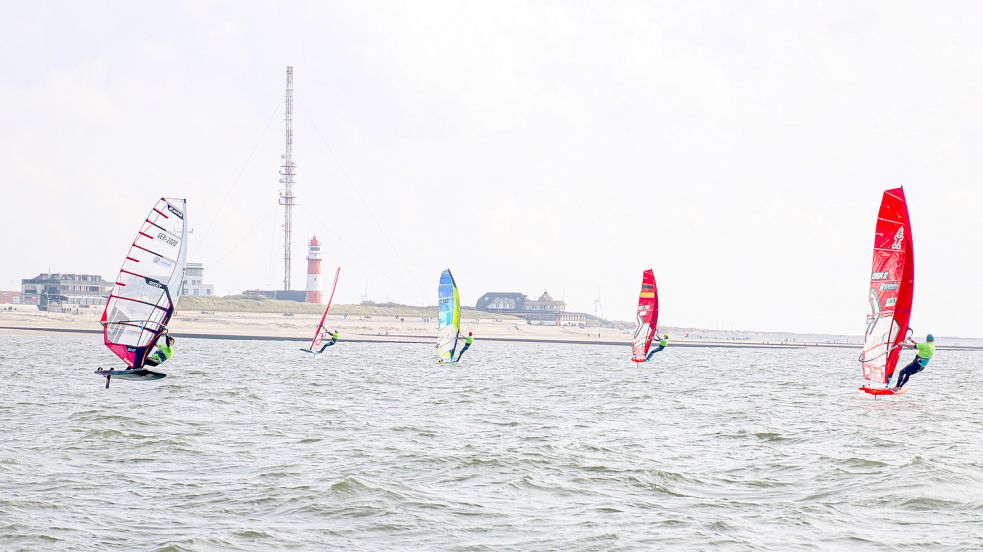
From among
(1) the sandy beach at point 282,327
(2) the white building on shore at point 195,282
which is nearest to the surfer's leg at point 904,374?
(1) the sandy beach at point 282,327

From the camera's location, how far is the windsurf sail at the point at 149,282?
923 inches

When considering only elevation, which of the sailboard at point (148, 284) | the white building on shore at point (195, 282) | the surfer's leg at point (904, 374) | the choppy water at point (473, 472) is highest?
the white building on shore at point (195, 282)

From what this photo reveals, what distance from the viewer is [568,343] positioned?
4193 inches

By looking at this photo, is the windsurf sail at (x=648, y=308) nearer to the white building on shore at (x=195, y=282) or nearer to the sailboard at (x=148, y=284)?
the sailboard at (x=148, y=284)

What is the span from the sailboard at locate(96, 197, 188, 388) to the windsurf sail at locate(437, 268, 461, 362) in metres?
17.2

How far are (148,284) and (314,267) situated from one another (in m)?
112

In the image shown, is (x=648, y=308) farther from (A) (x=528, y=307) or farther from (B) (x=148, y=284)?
(A) (x=528, y=307)

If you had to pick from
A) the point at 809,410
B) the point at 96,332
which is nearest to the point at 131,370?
the point at 809,410

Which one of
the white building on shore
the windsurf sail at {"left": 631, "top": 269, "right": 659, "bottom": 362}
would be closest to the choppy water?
the windsurf sail at {"left": 631, "top": 269, "right": 659, "bottom": 362}

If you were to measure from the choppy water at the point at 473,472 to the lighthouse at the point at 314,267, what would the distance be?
10608 centimetres

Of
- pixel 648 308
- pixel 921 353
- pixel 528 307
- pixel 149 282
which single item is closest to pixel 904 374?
pixel 921 353

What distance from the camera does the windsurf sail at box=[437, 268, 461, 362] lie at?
41.6 m

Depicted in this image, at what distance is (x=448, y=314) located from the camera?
4244 centimetres

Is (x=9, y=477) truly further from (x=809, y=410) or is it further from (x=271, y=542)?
(x=809, y=410)
